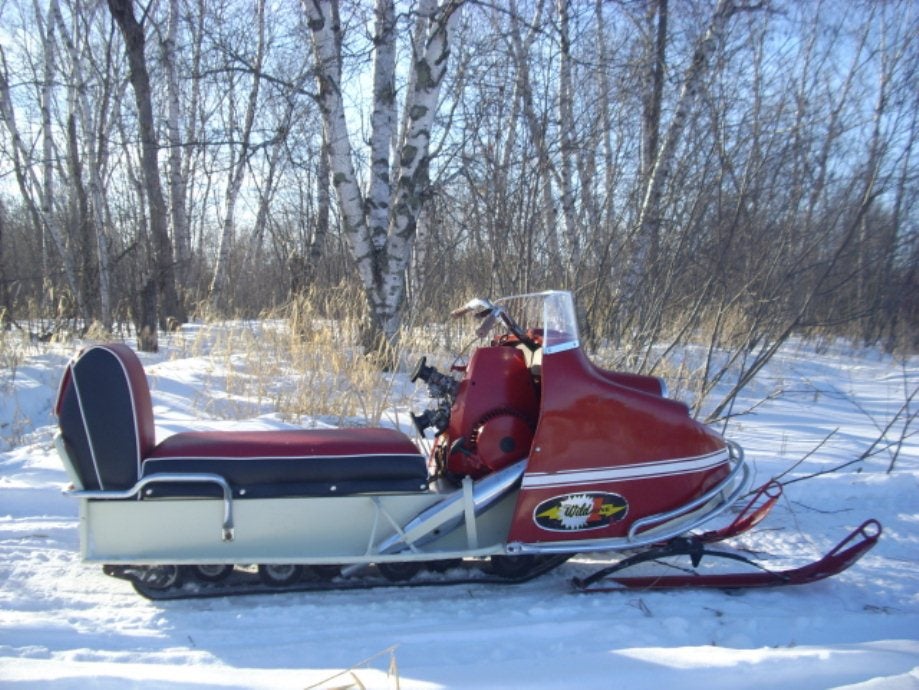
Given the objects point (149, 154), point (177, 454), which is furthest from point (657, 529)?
point (149, 154)

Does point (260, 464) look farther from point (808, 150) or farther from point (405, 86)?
point (405, 86)

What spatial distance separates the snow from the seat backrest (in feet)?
1.96

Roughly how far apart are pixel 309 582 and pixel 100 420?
117 cm

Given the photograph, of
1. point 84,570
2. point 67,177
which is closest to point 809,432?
point 84,570

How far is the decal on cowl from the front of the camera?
312 cm

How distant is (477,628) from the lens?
278 cm

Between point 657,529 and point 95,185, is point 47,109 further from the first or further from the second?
point 657,529

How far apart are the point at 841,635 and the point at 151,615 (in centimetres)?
288

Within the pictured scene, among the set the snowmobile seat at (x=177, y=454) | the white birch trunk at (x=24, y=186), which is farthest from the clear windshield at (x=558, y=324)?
the white birch trunk at (x=24, y=186)

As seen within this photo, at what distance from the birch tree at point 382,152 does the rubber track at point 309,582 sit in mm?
3710

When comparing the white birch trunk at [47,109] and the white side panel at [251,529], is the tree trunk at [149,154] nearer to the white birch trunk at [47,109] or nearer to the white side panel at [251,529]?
the white birch trunk at [47,109]

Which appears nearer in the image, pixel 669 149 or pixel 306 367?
pixel 306 367

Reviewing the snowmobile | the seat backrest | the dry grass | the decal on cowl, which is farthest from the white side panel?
the dry grass

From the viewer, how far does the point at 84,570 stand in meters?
3.27
